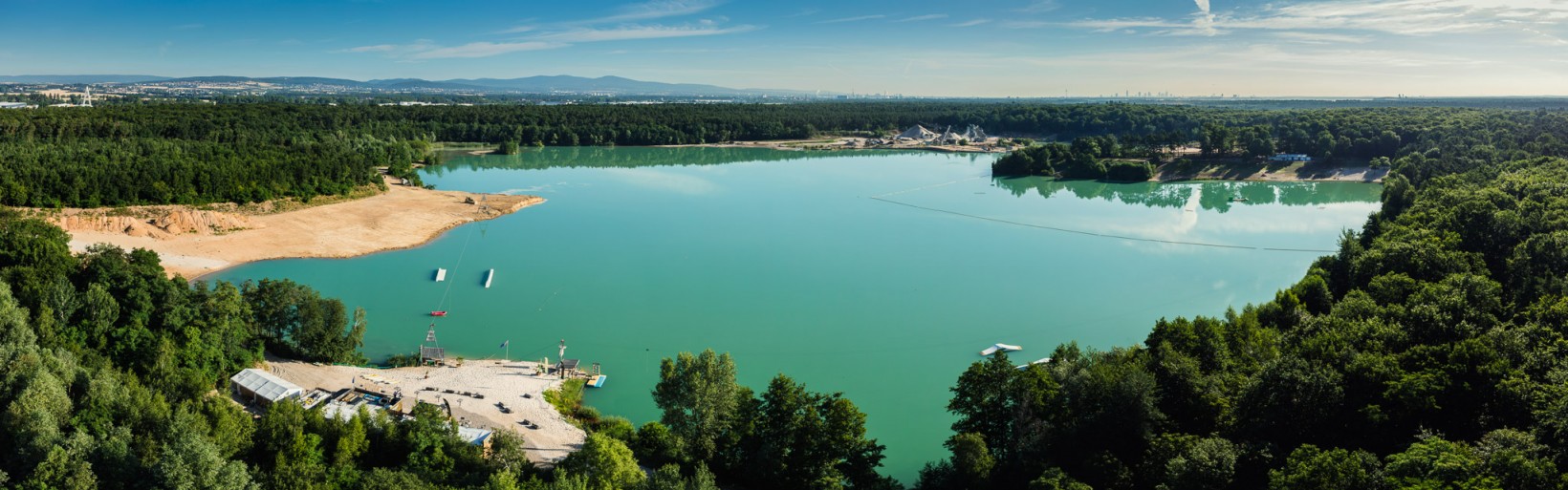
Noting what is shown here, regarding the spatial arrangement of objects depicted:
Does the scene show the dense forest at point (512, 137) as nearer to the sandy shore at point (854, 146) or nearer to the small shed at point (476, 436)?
the sandy shore at point (854, 146)

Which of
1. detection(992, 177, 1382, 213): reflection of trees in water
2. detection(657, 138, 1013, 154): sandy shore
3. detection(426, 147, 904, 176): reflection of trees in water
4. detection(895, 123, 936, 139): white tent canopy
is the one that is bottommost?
detection(992, 177, 1382, 213): reflection of trees in water

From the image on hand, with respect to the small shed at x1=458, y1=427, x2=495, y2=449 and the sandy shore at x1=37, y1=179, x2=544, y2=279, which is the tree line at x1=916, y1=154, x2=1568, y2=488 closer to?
the small shed at x1=458, y1=427, x2=495, y2=449

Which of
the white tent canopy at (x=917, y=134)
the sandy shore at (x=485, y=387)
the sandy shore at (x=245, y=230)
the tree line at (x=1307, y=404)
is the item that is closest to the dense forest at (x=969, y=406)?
the tree line at (x=1307, y=404)

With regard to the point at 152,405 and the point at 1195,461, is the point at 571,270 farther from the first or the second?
the point at 1195,461

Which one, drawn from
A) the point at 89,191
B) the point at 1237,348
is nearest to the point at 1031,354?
the point at 1237,348

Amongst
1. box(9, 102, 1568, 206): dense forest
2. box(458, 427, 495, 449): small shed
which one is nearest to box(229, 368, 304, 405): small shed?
box(458, 427, 495, 449): small shed

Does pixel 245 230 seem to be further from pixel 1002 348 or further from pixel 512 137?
pixel 512 137

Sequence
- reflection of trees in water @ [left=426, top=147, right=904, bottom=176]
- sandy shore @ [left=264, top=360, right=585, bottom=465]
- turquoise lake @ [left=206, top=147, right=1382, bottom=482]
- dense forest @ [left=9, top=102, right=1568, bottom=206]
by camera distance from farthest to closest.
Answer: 1. reflection of trees in water @ [left=426, top=147, right=904, bottom=176]
2. dense forest @ [left=9, top=102, right=1568, bottom=206]
3. turquoise lake @ [left=206, top=147, right=1382, bottom=482]
4. sandy shore @ [left=264, top=360, right=585, bottom=465]

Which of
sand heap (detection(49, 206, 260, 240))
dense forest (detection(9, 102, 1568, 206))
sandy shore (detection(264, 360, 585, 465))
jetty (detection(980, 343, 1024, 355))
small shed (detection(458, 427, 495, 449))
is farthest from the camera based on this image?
dense forest (detection(9, 102, 1568, 206))
